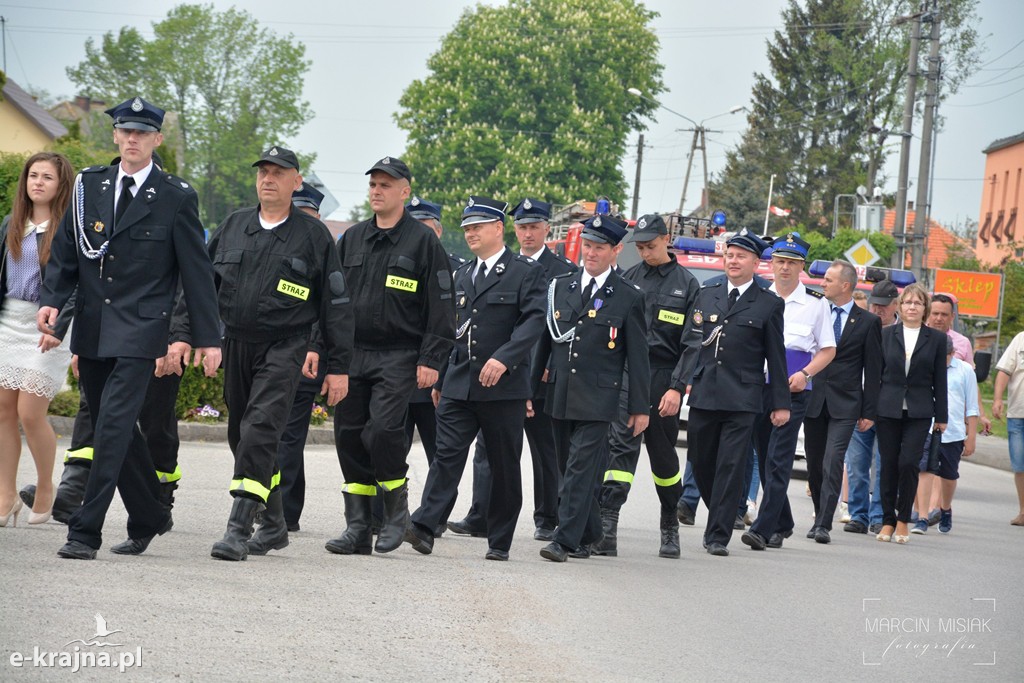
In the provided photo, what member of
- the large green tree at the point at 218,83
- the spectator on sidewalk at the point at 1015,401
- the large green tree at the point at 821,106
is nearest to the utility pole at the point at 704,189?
the large green tree at the point at 821,106

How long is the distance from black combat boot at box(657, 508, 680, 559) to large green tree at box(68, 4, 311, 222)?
8457 centimetres

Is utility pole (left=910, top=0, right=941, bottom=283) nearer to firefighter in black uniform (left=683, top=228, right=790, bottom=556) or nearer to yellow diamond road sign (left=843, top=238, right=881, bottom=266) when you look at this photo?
yellow diamond road sign (left=843, top=238, right=881, bottom=266)

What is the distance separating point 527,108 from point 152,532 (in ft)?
204

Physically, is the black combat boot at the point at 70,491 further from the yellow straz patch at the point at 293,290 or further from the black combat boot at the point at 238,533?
the yellow straz patch at the point at 293,290

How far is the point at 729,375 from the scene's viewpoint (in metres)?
11.0

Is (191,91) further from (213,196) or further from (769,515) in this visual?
(769,515)

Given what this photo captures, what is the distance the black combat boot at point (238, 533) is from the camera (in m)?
8.36

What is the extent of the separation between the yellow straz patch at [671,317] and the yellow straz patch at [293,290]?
134 inches

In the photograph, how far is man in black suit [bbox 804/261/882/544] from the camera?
12656 mm

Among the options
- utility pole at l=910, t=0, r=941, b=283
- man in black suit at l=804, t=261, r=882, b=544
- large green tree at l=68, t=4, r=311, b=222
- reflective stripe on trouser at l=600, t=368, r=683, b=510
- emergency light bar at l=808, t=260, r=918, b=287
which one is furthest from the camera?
large green tree at l=68, t=4, r=311, b=222

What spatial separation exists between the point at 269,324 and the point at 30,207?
1690 mm

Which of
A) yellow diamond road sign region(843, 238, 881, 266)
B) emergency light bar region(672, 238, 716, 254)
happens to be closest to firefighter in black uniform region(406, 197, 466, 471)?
emergency light bar region(672, 238, 716, 254)

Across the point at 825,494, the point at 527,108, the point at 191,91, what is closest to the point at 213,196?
the point at 191,91

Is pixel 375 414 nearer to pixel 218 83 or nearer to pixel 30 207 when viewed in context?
pixel 30 207
